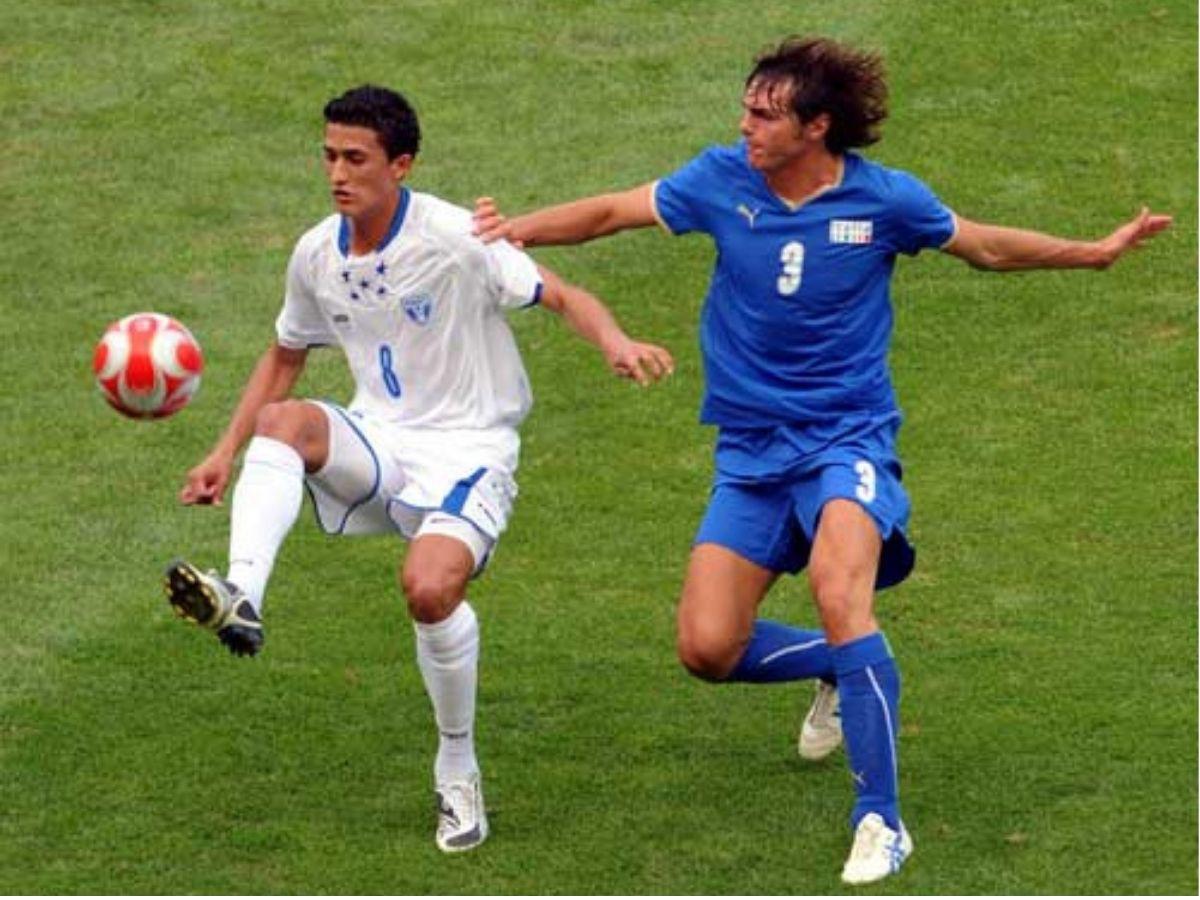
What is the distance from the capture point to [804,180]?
457 inches

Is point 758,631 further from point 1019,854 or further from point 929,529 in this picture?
point 929,529

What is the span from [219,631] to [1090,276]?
707 centimetres

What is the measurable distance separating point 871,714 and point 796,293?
1.44 meters

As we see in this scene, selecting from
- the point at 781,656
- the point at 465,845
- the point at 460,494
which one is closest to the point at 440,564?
the point at 460,494

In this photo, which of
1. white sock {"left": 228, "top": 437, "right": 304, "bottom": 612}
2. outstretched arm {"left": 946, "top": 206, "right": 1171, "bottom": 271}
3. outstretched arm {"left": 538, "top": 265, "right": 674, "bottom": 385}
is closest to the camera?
outstretched arm {"left": 538, "top": 265, "right": 674, "bottom": 385}

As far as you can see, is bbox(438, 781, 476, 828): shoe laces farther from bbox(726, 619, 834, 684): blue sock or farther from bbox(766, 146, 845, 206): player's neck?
bbox(766, 146, 845, 206): player's neck

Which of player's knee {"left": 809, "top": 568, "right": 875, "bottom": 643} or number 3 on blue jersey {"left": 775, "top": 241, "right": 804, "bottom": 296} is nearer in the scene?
player's knee {"left": 809, "top": 568, "right": 875, "bottom": 643}

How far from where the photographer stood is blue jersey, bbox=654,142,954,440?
37.9 ft

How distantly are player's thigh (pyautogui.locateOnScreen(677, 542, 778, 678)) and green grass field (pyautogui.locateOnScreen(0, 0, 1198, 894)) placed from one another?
1.84ft

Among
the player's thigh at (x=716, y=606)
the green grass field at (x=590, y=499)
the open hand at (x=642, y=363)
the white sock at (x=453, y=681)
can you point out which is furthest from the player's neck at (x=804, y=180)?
the green grass field at (x=590, y=499)

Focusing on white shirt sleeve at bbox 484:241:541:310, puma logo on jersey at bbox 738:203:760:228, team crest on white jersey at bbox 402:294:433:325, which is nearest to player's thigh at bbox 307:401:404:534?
team crest on white jersey at bbox 402:294:433:325

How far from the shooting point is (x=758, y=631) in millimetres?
12055

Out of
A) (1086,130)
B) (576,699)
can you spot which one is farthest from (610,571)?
(1086,130)

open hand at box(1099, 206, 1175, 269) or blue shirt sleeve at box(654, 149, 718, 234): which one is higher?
blue shirt sleeve at box(654, 149, 718, 234)
